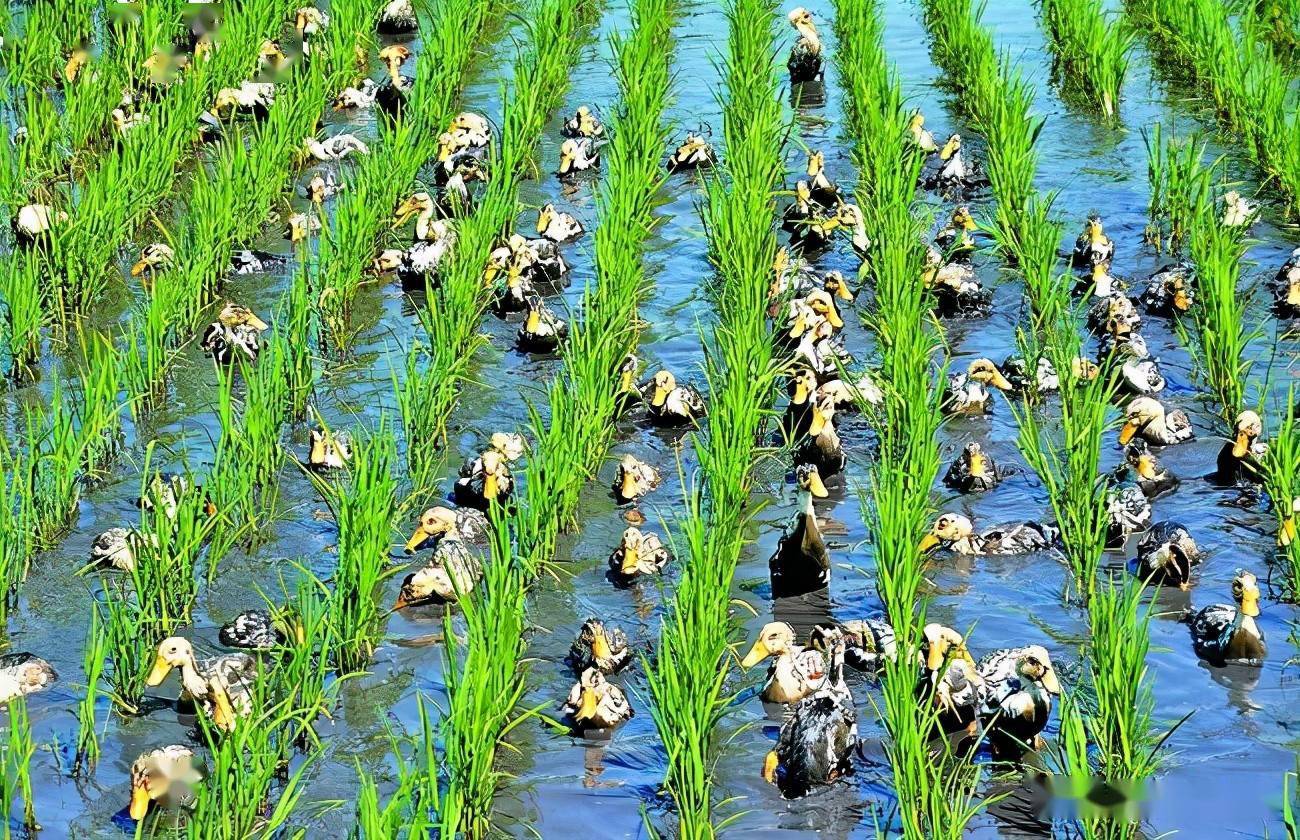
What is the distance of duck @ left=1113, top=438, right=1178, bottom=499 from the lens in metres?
8.09

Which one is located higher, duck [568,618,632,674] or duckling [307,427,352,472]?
duckling [307,427,352,472]

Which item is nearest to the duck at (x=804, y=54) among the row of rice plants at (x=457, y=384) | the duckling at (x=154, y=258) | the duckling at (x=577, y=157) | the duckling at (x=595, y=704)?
the row of rice plants at (x=457, y=384)

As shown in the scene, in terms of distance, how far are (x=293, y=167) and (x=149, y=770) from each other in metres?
6.29

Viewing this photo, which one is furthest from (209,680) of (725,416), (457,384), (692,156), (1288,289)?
(692,156)

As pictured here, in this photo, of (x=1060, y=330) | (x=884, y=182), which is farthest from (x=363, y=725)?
(x=884, y=182)

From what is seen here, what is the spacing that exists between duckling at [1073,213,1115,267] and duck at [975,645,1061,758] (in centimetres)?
389

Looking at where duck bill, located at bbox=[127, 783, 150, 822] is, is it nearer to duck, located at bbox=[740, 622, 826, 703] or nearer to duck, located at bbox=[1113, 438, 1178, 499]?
duck, located at bbox=[740, 622, 826, 703]

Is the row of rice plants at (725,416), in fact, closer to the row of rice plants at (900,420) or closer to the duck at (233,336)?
the row of rice plants at (900,420)

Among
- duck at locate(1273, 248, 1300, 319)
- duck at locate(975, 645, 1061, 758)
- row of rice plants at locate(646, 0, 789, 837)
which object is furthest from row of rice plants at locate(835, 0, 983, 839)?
duck at locate(1273, 248, 1300, 319)

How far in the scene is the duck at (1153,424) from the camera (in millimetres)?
8477

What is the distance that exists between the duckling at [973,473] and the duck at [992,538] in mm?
484

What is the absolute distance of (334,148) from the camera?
39.5 feet

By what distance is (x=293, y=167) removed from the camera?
1191 centimetres

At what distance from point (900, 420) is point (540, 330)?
2.04 metres
